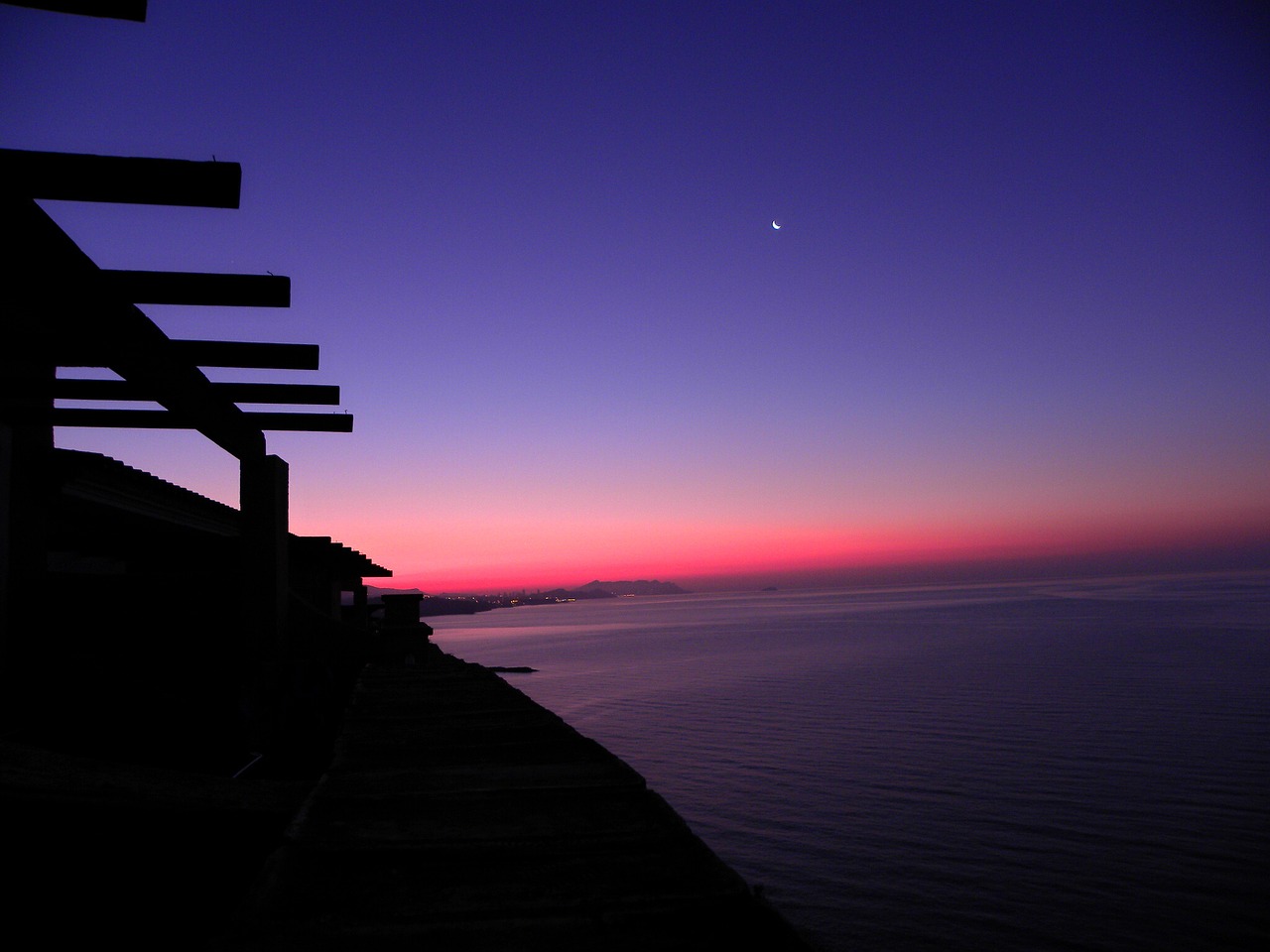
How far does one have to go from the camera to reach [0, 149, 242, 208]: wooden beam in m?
2.36

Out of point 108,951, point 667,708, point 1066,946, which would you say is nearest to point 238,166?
point 108,951

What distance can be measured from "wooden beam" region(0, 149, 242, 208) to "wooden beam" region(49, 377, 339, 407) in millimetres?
2918

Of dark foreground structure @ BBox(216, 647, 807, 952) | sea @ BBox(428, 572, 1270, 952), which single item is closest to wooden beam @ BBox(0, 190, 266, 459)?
dark foreground structure @ BBox(216, 647, 807, 952)

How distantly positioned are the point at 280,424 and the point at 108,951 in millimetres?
4206

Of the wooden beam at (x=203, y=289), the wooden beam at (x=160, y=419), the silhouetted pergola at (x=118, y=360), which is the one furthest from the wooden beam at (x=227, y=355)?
the wooden beam at (x=160, y=419)

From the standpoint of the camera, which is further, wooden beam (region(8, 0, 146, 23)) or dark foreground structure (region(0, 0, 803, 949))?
dark foreground structure (region(0, 0, 803, 949))

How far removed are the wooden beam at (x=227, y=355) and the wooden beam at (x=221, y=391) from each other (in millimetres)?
451

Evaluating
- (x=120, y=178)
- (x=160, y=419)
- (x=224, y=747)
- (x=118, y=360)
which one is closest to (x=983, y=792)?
(x=224, y=747)

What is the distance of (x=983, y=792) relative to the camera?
889 inches

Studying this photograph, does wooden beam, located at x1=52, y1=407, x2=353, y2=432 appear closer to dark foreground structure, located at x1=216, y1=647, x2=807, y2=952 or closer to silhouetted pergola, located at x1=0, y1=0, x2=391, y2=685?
silhouetted pergola, located at x1=0, y1=0, x2=391, y2=685

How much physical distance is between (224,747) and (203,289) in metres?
4.05

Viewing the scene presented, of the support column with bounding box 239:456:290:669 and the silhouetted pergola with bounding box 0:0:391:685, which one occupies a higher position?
the silhouetted pergola with bounding box 0:0:391:685

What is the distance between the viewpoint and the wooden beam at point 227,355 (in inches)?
174

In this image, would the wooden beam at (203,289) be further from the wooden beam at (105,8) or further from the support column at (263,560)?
the support column at (263,560)
